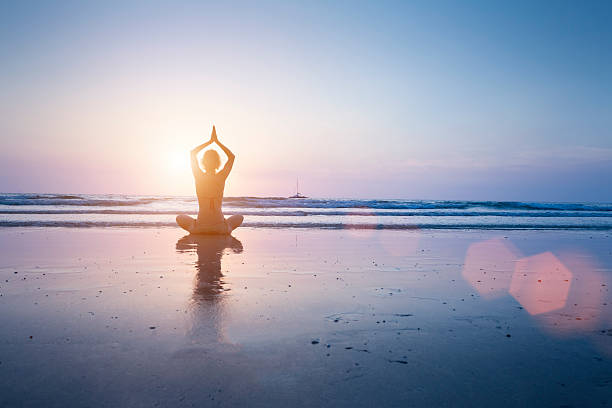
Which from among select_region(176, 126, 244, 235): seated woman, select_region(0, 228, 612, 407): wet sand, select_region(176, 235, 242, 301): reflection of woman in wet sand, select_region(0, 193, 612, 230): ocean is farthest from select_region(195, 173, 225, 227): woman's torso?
select_region(0, 193, 612, 230): ocean

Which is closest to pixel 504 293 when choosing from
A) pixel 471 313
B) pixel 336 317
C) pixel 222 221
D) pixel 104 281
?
pixel 471 313

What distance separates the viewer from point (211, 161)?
11.1 meters

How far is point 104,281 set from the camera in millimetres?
5688

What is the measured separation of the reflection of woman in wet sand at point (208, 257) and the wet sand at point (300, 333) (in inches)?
2.1

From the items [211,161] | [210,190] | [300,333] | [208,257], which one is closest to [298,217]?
[210,190]

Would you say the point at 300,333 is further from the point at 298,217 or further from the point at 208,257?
the point at 298,217

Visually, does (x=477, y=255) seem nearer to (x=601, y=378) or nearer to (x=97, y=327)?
(x=601, y=378)

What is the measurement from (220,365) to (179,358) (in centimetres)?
36

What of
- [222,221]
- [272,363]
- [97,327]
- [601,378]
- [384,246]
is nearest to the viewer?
[601,378]

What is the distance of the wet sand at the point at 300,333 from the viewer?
2459 mm

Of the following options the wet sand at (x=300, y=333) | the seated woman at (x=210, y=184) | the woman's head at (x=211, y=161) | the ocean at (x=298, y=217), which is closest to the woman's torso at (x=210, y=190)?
the seated woman at (x=210, y=184)

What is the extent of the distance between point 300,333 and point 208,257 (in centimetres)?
489

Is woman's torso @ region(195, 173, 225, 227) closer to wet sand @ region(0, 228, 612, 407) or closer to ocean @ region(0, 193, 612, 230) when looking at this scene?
wet sand @ region(0, 228, 612, 407)

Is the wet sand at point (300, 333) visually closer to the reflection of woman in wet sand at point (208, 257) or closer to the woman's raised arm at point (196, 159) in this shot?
the reflection of woman in wet sand at point (208, 257)
